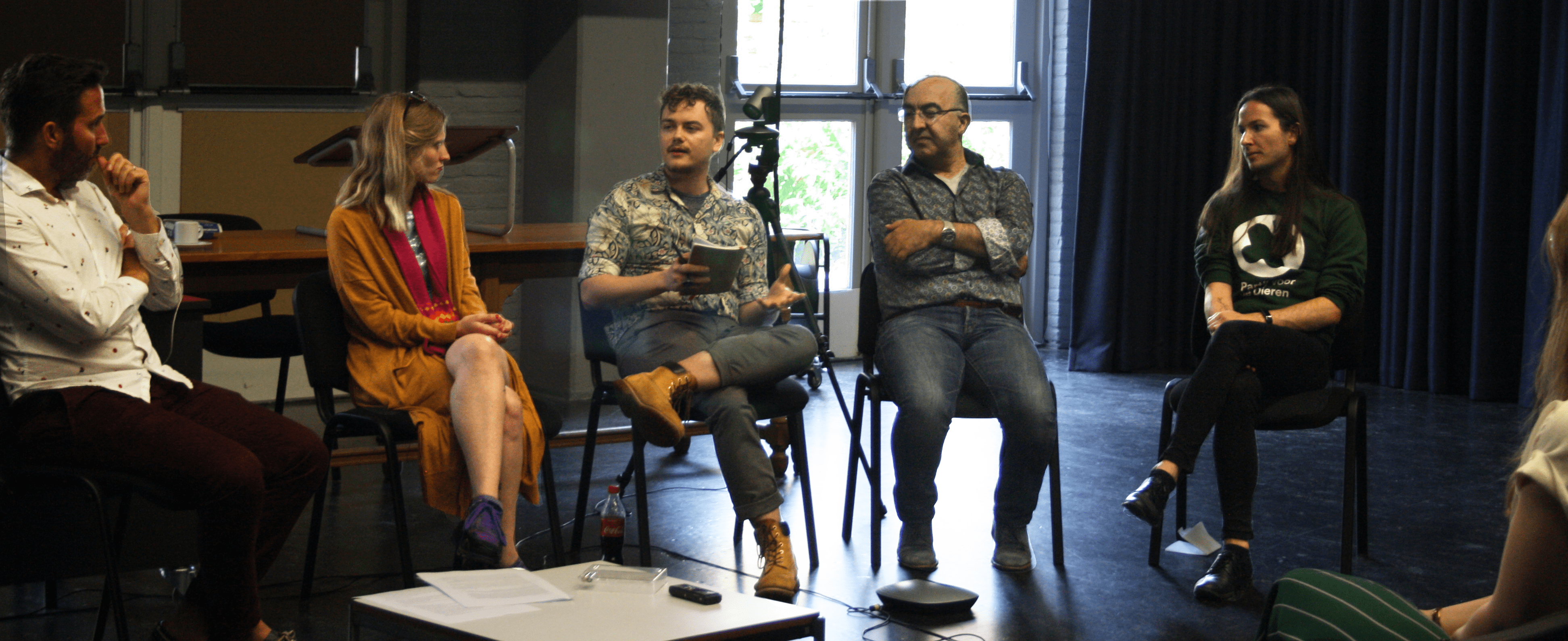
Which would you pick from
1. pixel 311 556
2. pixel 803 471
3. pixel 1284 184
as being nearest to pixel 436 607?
pixel 311 556

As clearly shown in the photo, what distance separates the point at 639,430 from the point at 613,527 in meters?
0.22

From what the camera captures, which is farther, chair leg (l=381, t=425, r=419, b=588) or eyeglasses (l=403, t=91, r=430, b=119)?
eyeglasses (l=403, t=91, r=430, b=119)

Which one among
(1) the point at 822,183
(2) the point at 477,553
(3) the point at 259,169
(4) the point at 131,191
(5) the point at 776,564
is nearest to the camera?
(4) the point at 131,191

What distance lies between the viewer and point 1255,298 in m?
3.10

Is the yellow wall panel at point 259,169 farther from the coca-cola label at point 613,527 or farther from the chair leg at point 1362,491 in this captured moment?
the chair leg at point 1362,491

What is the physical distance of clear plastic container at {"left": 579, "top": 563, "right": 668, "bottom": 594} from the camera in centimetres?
182

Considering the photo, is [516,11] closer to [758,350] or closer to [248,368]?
[248,368]

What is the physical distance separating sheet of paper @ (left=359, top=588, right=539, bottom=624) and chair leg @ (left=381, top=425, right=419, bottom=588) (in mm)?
802

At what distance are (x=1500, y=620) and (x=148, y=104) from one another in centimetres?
479

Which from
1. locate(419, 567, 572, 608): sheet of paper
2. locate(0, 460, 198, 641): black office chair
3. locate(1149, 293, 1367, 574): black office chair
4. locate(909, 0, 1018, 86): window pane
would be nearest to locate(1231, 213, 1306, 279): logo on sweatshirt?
locate(1149, 293, 1367, 574): black office chair

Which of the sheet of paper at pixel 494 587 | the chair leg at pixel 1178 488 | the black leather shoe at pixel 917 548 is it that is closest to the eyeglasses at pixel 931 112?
the chair leg at pixel 1178 488

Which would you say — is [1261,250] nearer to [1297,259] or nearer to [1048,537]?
[1297,259]

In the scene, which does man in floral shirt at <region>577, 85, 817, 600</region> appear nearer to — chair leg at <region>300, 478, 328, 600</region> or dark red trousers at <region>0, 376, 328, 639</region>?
chair leg at <region>300, 478, 328, 600</region>

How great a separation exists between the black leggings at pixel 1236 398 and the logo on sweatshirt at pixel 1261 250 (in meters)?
0.20
